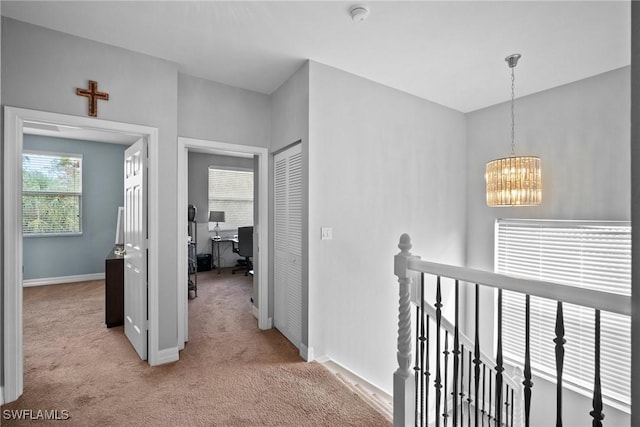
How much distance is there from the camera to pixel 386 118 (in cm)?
336

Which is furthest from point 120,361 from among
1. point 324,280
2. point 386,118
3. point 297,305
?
point 386,118

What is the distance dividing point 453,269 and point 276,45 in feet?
7.27

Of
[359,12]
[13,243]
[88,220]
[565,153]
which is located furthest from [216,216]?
[565,153]

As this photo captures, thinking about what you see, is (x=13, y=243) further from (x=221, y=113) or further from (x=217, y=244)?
(x=217, y=244)

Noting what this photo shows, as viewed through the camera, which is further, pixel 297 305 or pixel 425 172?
pixel 425 172

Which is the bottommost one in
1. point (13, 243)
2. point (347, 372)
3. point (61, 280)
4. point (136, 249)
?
point (347, 372)

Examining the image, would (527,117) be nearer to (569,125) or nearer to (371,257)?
(569,125)

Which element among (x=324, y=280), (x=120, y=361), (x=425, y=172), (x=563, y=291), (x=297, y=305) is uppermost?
(x=425, y=172)

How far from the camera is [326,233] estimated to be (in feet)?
9.45

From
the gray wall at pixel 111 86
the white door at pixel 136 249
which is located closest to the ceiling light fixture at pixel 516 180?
the gray wall at pixel 111 86

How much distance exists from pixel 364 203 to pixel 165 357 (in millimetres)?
2317

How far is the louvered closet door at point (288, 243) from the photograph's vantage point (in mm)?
3000

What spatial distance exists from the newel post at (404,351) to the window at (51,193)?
20.1 ft

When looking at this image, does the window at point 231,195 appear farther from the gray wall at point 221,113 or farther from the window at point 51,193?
the gray wall at point 221,113
